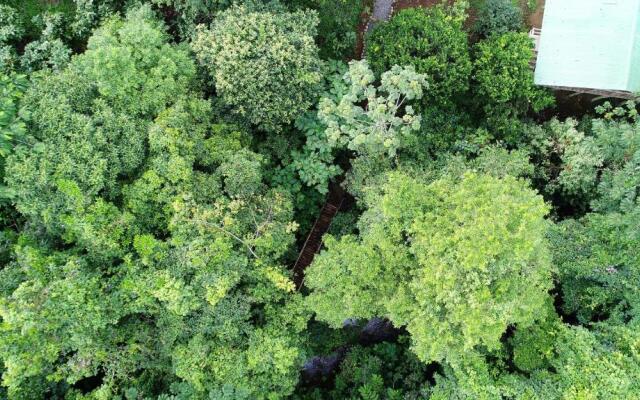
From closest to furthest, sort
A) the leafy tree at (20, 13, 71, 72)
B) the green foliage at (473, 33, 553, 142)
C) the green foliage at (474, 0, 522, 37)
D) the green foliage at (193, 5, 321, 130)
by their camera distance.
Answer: the green foliage at (193, 5, 321, 130)
the leafy tree at (20, 13, 71, 72)
the green foliage at (473, 33, 553, 142)
the green foliage at (474, 0, 522, 37)

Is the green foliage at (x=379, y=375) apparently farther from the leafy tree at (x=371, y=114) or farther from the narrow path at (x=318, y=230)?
the leafy tree at (x=371, y=114)

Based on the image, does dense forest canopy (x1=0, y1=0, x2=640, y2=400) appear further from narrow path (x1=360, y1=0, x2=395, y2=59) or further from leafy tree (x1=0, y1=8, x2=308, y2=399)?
narrow path (x1=360, y1=0, x2=395, y2=59)

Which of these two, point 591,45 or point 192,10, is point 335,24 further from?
point 591,45

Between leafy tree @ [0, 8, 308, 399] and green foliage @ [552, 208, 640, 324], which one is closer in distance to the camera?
leafy tree @ [0, 8, 308, 399]

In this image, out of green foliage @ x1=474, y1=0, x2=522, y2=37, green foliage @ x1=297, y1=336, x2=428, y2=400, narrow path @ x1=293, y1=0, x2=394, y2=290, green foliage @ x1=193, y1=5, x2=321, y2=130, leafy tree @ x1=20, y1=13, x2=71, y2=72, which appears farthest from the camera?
green foliage @ x1=474, y1=0, x2=522, y2=37

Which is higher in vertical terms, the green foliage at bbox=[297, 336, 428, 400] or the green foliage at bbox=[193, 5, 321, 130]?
the green foliage at bbox=[193, 5, 321, 130]

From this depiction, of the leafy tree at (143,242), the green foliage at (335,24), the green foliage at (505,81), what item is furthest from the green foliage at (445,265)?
the green foliage at (335,24)

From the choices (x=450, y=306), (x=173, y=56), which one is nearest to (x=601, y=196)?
(x=450, y=306)

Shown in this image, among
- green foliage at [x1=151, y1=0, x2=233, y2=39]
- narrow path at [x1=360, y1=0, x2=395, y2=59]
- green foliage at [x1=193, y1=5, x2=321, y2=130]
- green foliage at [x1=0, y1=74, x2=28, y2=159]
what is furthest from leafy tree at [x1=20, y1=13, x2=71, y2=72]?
narrow path at [x1=360, y1=0, x2=395, y2=59]
